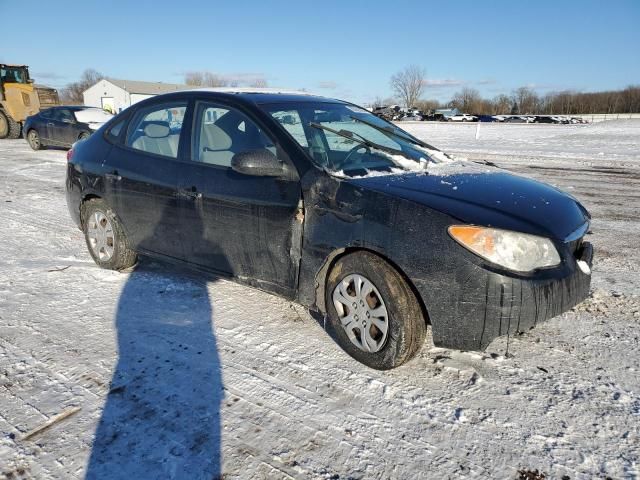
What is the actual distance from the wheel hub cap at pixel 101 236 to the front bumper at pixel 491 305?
3.16 metres

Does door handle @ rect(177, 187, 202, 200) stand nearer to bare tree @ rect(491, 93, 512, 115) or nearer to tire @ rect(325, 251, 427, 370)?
tire @ rect(325, 251, 427, 370)

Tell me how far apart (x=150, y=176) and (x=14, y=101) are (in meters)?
19.6

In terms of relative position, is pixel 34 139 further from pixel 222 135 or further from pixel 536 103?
pixel 536 103

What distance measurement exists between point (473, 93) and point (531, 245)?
106780mm

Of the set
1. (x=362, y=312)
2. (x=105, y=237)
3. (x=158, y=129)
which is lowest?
(x=362, y=312)

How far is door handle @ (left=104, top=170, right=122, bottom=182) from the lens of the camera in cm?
421

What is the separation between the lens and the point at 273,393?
2.66m

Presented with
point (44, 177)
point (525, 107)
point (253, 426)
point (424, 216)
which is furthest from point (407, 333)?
point (525, 107)

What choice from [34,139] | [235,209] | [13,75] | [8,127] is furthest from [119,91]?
[235,209]

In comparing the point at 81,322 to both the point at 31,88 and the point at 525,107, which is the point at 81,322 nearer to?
the point at 31,88

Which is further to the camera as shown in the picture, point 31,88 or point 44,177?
point 31,88

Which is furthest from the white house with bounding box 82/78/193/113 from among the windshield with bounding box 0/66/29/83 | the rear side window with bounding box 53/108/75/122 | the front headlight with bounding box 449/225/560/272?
the front headlight with bounding box 449/225/560/272

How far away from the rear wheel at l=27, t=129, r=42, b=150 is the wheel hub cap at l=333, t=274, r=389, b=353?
1570cm

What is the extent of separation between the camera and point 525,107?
9519 cm
